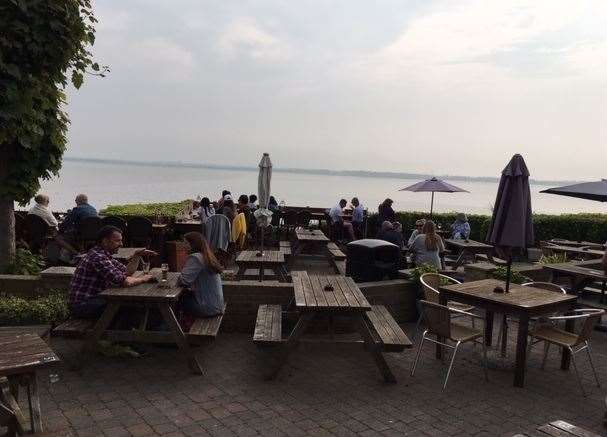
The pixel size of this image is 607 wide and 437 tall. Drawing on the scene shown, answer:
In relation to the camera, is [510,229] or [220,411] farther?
[510,229]

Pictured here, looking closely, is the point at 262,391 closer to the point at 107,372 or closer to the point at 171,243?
the point at 107,372

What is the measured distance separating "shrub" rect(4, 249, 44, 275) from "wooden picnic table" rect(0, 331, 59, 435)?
418cm

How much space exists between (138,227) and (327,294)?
5684 mm

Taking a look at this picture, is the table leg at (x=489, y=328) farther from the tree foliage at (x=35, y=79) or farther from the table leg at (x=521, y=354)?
the tree foliage at (x=35, y=79)

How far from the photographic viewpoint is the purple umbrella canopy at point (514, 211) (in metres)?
5.29

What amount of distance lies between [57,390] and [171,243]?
17.5ft

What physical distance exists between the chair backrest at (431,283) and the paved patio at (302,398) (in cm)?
68

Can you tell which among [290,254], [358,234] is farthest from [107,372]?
[358,234]

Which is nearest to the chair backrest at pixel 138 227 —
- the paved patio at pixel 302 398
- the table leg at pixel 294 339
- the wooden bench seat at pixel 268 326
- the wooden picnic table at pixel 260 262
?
the wooden picnic table at pixel 260 262

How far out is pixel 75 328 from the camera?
15.2 feet

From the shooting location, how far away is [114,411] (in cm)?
400

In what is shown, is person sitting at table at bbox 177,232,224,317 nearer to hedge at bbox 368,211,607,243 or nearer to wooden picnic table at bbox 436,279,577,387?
wooden picnic table at bbox 436,279,577,387

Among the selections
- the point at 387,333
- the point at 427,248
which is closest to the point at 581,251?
the point at 427,248

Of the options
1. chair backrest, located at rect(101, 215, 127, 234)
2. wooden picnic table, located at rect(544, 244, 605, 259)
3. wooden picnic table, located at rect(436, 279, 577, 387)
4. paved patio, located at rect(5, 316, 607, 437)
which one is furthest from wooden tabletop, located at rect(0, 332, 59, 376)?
wooden picnic table, located at rect(544, 244, 605, 259)
